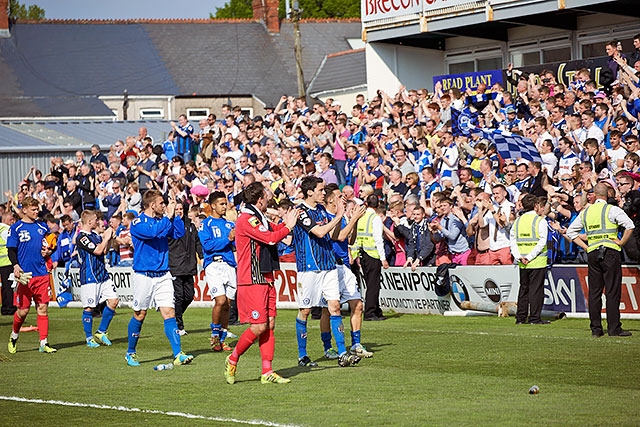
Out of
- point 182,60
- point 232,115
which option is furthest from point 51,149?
point 182,60

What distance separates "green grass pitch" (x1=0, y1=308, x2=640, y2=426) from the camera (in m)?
9.78

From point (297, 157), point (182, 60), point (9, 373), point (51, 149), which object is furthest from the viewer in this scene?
point (182, 60)

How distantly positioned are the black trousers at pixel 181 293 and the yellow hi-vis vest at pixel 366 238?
2.84 m

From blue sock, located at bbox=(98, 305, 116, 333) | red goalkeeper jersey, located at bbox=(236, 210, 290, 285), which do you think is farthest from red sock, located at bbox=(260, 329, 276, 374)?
blue sock, located at bbox=(98, 305, 116, 333)

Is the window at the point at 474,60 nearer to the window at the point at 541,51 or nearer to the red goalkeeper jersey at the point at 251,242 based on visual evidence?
the window at the point at 541,51

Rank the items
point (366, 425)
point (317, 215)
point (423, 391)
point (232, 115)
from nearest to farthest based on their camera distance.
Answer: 1. point (366, 425)
2. point (423, 391)
3. point (317, 215)
4. point (232, 115)

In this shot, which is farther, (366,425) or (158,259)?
(158,259)

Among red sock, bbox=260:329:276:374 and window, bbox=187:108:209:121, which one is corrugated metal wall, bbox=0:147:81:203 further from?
red sock, bbox=260:329:276:374

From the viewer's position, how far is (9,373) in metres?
13.9

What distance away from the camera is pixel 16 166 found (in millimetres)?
38031

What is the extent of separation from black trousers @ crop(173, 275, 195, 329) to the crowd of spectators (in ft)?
4.44

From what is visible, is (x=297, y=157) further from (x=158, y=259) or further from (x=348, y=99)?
(x=348, y=99)

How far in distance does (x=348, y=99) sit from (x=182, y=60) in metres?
12.8

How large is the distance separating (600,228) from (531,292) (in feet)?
7.64
